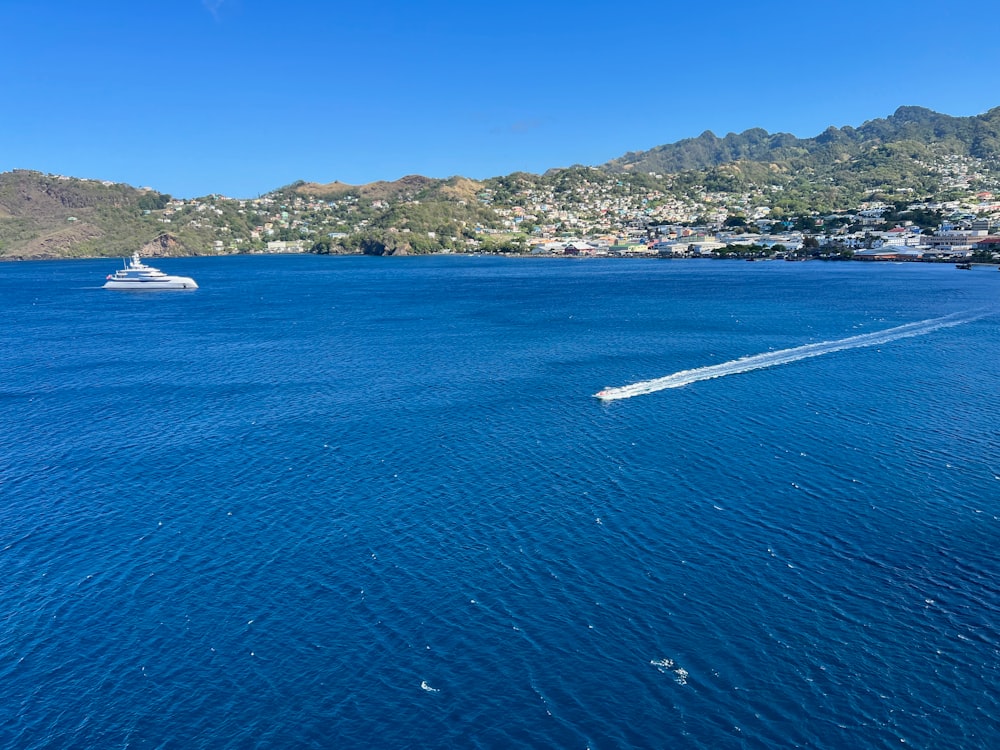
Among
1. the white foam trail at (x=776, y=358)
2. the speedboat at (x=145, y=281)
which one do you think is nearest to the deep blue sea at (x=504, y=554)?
the white foam trail at (x=776, y=358)

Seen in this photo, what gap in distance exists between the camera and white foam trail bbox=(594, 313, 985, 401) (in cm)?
3941

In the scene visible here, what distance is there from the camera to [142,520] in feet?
76.6

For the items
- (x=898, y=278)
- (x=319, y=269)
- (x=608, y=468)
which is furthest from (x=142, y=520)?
(x=319, y=269)

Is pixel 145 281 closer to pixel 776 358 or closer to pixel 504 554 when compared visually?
pixel 776 358

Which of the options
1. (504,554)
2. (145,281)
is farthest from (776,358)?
(145,281)

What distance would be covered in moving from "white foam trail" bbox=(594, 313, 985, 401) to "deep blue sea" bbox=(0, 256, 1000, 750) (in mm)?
679

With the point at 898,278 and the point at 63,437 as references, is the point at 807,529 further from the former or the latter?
the point at 898,278

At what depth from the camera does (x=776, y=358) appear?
46719 mm

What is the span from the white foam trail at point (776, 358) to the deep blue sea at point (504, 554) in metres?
0.68

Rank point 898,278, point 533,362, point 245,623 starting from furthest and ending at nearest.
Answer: point 898,278 → point 533,362 → point 245,623

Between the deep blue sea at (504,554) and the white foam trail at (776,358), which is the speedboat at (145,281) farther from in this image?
the white foam trail at (776,358)

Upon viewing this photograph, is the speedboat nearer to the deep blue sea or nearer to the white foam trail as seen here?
the deep blue sea

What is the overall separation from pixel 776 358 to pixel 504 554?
33618 millimetres

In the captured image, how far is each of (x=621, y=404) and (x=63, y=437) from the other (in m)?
29.3
